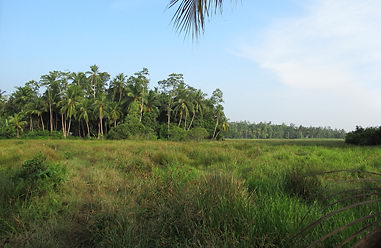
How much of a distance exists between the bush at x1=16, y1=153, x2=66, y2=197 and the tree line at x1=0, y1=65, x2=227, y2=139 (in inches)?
1547

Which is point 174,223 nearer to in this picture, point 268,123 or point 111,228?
point 111,228

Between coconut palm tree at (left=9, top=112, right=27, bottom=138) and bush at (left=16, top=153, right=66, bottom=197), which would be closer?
bush at (left=16, top=153, right=66, bottom=197)

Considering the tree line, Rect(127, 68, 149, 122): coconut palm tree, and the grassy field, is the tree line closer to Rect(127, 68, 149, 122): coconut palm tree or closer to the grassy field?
Rect(127, 68, 149, 122): coconut palm tree

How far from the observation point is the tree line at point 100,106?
162 feet

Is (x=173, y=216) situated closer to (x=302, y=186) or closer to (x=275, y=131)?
(x=302, y=186)

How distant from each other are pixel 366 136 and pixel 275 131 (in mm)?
110317

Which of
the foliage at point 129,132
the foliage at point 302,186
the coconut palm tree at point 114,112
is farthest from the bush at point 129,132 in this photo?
the foliage at point 302,186

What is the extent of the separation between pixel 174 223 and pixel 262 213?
0.96m

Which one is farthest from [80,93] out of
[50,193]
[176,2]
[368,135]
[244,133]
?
[244,133]

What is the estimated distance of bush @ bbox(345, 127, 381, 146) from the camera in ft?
69.1

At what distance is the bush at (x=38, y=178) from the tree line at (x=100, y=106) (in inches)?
1547

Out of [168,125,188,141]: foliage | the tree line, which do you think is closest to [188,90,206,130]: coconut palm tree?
the tree line

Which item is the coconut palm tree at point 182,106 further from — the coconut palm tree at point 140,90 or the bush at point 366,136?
the bush at point 366,136

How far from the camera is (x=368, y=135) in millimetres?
21938
